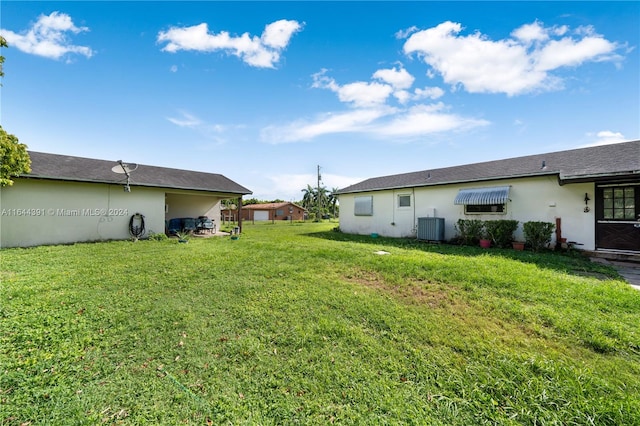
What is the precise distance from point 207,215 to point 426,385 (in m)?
18.9

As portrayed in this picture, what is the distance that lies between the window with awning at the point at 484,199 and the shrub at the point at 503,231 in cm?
83

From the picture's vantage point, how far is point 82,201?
1120 centimetres

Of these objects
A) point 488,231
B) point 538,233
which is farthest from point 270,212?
point 538,233

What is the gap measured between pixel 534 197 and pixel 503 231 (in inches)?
71.0

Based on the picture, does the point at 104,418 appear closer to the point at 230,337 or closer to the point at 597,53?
the point at 230,337

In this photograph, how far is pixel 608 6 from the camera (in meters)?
7.57

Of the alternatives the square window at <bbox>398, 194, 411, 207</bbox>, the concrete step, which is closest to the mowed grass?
the concrete step

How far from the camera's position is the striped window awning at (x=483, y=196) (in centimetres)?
1034

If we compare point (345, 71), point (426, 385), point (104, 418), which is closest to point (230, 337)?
Answer: point (104, 418)

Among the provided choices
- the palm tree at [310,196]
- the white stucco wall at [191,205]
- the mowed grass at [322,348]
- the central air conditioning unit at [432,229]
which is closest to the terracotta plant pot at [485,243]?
the central air conditioning unit at [432,229]

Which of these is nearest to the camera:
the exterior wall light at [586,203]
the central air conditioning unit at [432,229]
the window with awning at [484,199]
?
the exterior wall light at [586,203]

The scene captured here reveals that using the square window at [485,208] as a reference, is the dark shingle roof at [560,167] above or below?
above

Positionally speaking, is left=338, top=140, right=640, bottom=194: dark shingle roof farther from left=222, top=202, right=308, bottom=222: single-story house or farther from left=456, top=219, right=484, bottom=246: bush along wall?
left=222, top=202, right=308, bottom=222: single-story house

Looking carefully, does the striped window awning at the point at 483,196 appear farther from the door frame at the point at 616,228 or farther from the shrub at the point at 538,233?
the door frame at the point at 616,228
